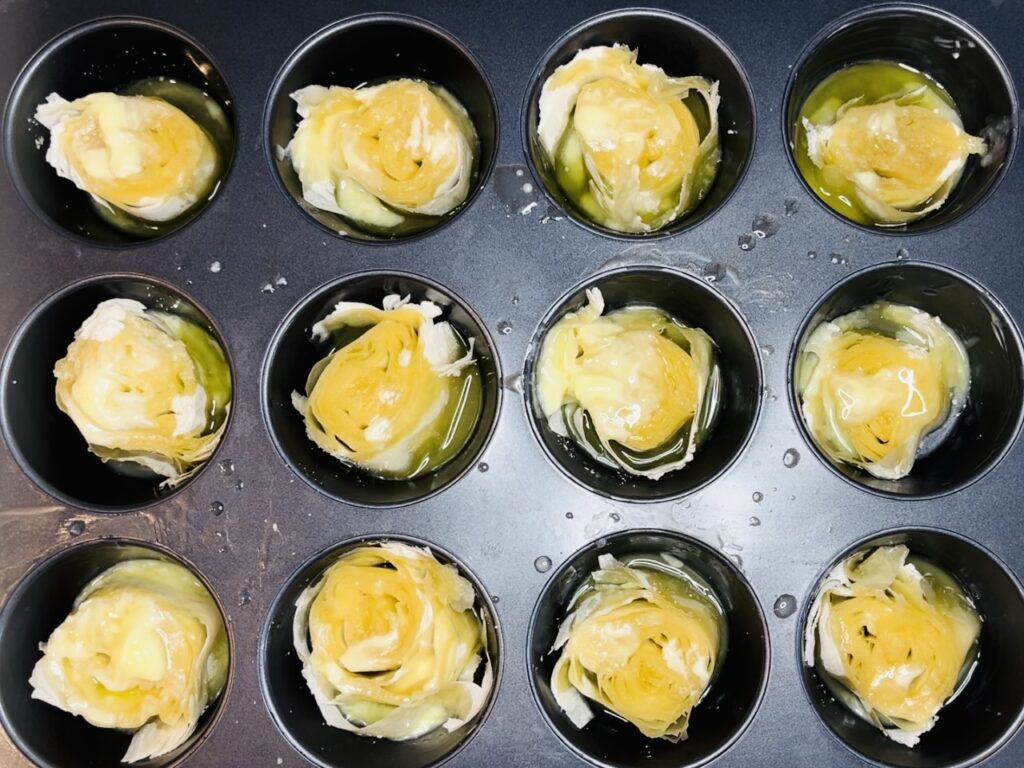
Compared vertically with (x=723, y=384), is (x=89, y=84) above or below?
below

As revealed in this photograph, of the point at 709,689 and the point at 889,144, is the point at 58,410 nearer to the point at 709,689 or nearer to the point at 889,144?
the point at 709,689

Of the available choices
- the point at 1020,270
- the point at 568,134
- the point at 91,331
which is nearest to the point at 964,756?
the point at 1020,270

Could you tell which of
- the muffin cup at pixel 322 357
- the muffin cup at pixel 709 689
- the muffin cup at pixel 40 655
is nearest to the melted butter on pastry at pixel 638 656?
the muffin cup at pixel 709 689

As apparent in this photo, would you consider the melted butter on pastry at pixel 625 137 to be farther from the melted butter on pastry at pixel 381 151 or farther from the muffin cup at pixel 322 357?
the muffin cup at pixel 322 357

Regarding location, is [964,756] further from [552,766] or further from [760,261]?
[760,261]

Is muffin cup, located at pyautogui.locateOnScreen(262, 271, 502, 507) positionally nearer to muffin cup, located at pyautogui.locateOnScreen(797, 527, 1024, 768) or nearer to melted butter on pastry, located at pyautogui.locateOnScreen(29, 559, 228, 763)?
melted butter on pastry, located at pyautogui.locateOnScreen(29, 559, 228, 763)

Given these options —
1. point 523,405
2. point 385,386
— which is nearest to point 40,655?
point 385,386
